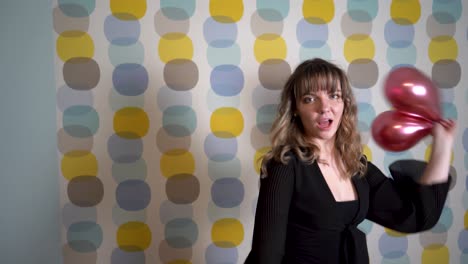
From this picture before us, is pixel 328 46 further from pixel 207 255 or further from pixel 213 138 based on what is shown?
pixel 207 255

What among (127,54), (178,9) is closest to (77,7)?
(127,54)

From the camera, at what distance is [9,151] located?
44.6 inches

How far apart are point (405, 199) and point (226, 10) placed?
86cm

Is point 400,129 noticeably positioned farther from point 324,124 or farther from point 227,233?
point 227,233

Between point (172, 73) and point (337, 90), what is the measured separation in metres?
0.58

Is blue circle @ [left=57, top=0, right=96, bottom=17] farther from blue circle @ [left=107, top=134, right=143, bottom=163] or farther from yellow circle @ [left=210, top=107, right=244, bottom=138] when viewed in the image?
yellow circle @ [left=210, top=107, right=244, bottom=138]

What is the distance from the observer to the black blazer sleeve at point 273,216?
31.4 inches

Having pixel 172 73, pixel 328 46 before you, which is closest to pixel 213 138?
pixel 172 73

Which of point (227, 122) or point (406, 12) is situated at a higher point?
point (406, 12)

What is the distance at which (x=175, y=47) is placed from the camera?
1150 millimetres

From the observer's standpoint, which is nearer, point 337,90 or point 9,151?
point 337,90

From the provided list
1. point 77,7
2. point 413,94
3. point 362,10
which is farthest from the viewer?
point 362,10

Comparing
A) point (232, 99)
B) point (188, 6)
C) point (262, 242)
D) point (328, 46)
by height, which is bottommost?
point (262, 242)

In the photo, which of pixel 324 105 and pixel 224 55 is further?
pixel 224 55
